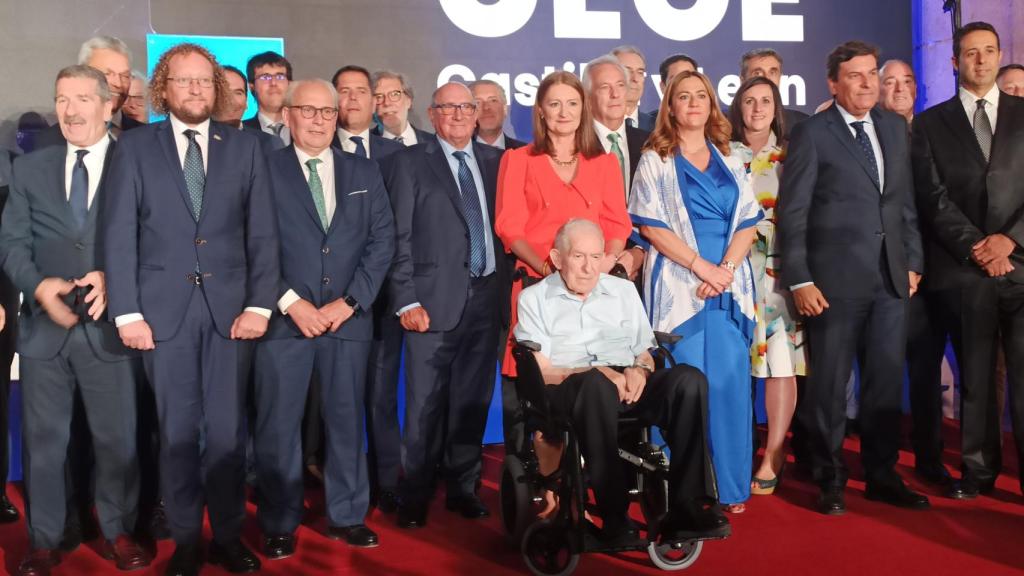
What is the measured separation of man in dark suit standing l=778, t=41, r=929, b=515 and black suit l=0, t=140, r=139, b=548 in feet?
9.47

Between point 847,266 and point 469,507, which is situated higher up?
point 847,266

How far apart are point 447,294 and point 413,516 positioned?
960 mm

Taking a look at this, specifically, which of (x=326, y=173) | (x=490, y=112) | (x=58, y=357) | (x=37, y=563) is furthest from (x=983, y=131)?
(x=37, y=563)

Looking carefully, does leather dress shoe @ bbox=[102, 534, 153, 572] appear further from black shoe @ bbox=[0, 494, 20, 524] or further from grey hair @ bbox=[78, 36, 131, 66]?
grey hair @ bbox=[78, 36, 131, 66]

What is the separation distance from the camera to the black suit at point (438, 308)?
468cm

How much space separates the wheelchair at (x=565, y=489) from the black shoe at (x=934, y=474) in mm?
1747

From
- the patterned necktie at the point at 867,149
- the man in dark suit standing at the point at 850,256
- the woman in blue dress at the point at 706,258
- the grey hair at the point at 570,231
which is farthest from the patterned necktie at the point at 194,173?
the patterned necktie at the point at 867,149

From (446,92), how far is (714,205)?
1.29 meters

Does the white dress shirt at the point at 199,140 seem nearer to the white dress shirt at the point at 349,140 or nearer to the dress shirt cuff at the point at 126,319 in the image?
the dress shirt cuff at the point at 126,319

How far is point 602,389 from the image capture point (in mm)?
3732

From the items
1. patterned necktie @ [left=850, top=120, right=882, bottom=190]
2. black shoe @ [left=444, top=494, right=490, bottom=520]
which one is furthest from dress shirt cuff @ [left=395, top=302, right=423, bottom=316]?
patterned necktie @ [left=850, top=120, right=882, bottom=190]

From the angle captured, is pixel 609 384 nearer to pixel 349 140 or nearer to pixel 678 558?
pixel 678 558

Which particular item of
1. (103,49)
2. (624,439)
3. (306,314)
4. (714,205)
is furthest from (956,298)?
(103,49)

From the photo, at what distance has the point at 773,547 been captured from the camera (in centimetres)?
416
